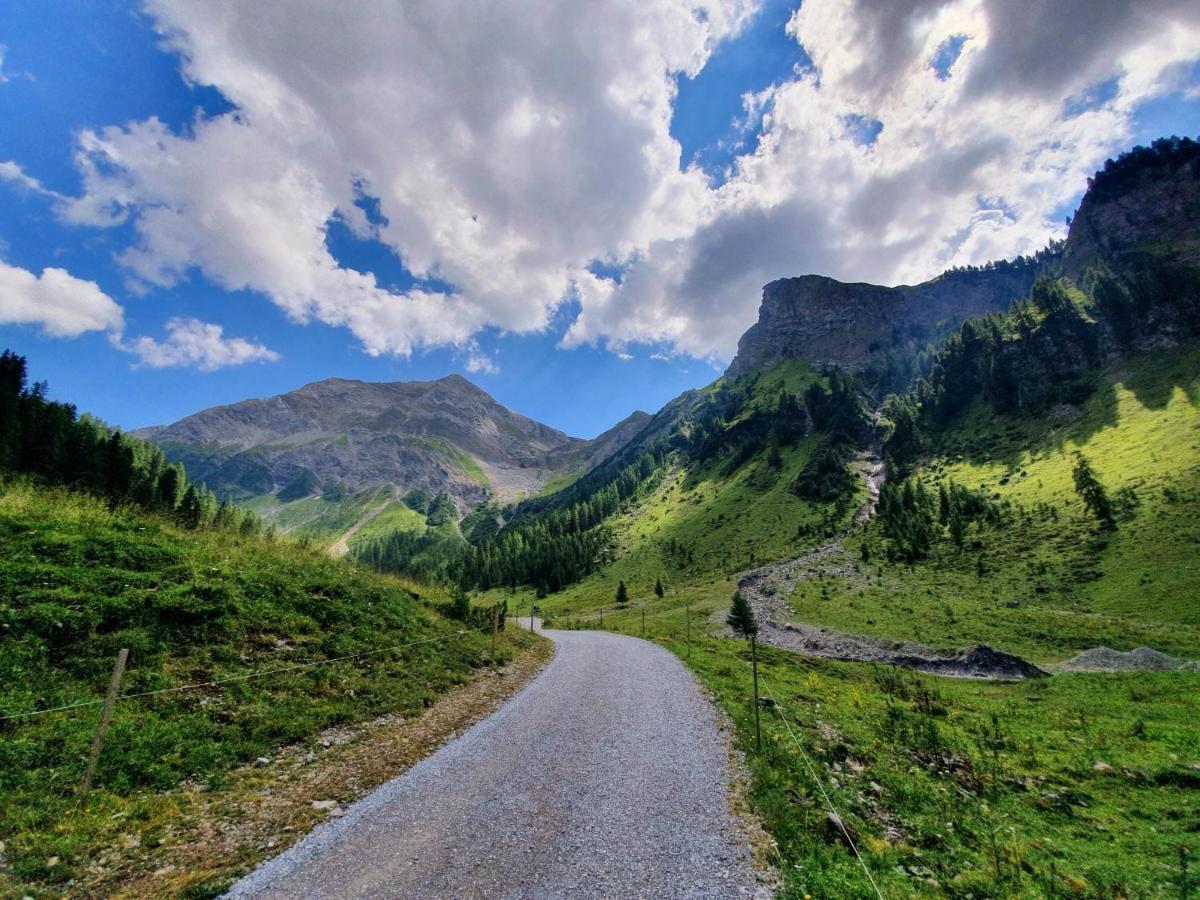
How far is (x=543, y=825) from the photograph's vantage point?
955cm

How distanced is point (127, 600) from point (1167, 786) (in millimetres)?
31998

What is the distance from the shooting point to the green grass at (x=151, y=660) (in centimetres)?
887

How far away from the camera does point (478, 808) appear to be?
10211mm

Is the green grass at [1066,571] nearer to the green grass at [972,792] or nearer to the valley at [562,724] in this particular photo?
the valley at [562,724]

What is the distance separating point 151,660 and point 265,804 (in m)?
6.17

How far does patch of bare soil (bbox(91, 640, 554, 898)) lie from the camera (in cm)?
742

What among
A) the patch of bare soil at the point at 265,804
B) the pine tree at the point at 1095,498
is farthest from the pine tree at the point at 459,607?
the pine tree at the point at 1095,498

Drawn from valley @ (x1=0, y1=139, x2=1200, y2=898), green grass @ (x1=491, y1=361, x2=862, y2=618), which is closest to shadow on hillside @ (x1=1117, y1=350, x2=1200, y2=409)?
green grass @ (x1=491, y1=361, x2=862, y2=618)

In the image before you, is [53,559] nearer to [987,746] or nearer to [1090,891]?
[1090,891]

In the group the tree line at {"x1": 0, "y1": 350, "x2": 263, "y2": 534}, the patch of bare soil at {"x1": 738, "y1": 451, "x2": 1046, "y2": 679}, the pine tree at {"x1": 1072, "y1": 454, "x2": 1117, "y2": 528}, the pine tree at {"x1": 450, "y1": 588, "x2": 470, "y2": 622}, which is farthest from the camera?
the pine tree at {"x1": 1072, "y1": 454, "x2": 1117, "y2": 528}

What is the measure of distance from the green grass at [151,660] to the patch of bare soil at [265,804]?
51cm

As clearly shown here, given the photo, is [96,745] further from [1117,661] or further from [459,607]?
[1117,661]

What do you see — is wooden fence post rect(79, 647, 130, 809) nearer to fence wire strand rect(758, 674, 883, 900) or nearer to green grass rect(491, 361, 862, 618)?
fence wire strand rect(758, 674, 883, 900)

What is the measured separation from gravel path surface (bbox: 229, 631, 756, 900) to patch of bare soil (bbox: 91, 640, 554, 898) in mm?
510
